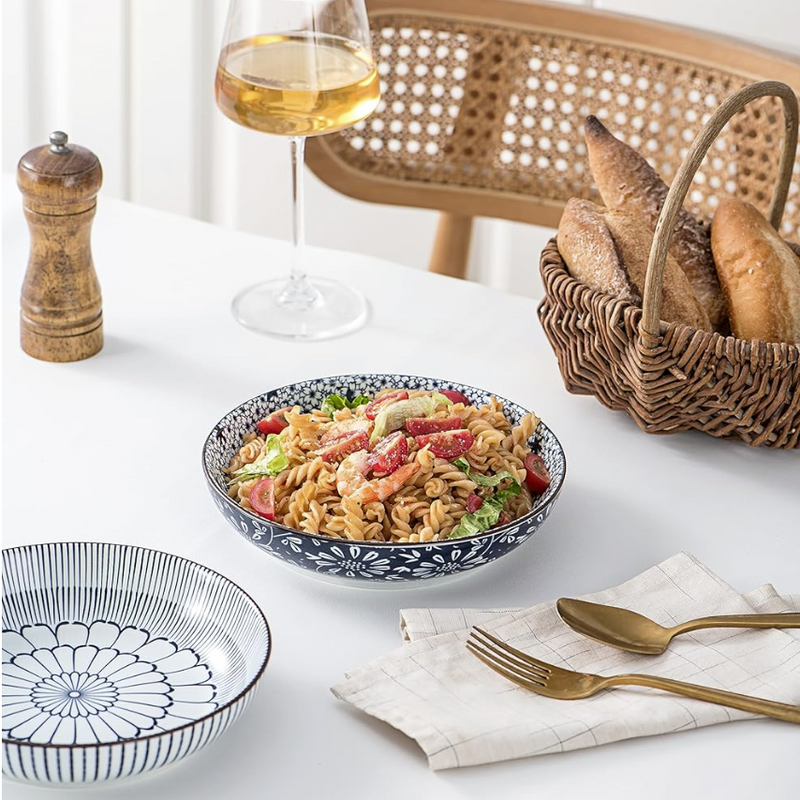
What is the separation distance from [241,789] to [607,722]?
0.82 feet

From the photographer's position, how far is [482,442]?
3.34 feet

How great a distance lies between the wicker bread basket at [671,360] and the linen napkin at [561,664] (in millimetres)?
230

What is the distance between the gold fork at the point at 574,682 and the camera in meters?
0.83

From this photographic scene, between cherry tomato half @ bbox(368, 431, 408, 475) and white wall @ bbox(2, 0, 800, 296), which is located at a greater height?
cherry tomato half @ bbox(368, 431, 408, 475)

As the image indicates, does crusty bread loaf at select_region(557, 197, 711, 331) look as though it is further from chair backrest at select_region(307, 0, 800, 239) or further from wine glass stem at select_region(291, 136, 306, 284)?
chair backrest at select_region(307, 0, 800, 239)

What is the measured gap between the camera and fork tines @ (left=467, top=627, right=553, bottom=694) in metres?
0.84

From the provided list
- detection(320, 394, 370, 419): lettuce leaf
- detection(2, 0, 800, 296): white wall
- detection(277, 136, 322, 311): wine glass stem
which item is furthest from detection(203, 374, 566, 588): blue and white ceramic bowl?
detection(2, 0, 800, 296): white wall

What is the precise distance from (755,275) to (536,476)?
340mm

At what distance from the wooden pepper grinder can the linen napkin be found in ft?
1.90

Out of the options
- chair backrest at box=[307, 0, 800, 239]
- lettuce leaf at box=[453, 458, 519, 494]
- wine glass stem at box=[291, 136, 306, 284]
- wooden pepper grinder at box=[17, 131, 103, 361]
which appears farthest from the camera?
chair backrest at box=[307, 0, 800, 239]

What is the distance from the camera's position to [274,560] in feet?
3.32

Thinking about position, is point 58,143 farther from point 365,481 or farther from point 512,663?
point 512,663

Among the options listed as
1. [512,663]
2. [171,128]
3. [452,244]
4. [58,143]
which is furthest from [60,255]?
[171,128]

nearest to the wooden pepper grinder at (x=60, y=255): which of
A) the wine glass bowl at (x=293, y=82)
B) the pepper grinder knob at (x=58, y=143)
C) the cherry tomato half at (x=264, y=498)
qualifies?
the pepper grinder knob at (x=58, y=143)
